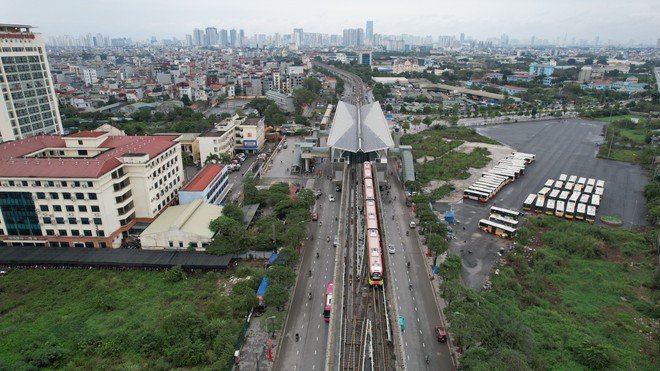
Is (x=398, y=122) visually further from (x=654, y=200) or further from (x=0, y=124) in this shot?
(x=0, y=124)

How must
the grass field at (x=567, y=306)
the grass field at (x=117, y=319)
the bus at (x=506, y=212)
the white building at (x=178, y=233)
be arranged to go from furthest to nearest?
the bus at (x=506, y=212) < the white building at (x=178, y=233) < the grass field at (x=117, y=319) < the grass field at (x=567, y=306)

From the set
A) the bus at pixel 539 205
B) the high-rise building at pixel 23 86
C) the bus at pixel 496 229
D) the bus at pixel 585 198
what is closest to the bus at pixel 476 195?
the bus at pixel 539 205

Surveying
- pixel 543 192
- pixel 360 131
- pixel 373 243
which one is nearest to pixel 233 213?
pixel 373 243

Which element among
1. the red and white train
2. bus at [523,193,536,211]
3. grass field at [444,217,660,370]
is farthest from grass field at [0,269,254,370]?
bus at [523,193,536,211]

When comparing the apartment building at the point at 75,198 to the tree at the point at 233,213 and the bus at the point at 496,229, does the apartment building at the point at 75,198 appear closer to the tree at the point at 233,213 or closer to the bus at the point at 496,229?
the tree at the point at 233,213

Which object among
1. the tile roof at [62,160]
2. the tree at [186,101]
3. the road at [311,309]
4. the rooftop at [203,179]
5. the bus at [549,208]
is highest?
the tile roof at [62,160]

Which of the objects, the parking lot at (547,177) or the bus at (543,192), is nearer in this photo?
the parking lot at (547,177)
